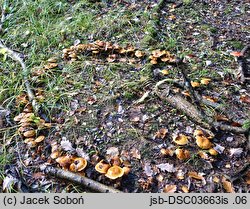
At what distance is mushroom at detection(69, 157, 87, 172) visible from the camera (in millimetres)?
2678

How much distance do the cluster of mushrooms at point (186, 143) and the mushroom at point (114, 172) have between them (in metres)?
0.45

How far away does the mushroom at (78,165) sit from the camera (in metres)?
2.68

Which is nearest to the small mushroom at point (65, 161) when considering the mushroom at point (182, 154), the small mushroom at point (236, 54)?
the mushroom at point (182, 154)

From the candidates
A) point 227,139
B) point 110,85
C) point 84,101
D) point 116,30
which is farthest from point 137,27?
point 227,139

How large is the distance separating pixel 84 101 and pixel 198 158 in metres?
1.43

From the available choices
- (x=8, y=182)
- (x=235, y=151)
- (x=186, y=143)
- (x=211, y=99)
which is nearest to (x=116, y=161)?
(x=186, y=143)

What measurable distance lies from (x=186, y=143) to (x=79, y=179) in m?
1.06

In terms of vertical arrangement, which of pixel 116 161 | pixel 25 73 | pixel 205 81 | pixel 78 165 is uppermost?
pixel 25 73

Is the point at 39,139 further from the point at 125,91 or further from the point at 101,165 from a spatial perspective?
the point at 125,91

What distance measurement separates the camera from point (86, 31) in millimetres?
4734

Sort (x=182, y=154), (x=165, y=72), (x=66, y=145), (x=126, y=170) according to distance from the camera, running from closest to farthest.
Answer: (x=126, y=170) < (x=182, y=154) < (x=66, y=145) < (x=165, y=72)

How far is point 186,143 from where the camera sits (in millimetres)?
2910

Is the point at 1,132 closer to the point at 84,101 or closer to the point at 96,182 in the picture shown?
the point at 84,101

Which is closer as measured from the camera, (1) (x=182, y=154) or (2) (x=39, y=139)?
(1) (x=182, y=154)
